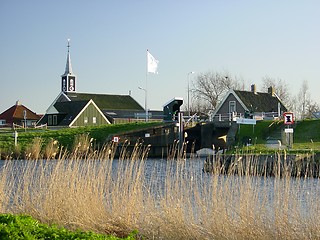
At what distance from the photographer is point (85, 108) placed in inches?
2212

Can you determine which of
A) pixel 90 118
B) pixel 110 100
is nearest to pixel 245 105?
pixel 90 118

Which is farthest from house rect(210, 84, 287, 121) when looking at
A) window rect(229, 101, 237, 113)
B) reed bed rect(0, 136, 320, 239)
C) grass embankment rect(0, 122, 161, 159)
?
reed bed rect(0, 136, 320, 239)

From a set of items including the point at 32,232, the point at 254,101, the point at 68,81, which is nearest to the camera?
the point at 32,232

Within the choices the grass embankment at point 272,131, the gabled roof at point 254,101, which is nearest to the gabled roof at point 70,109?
the gabled roof at point 254,101

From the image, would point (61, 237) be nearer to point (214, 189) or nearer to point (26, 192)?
point (214, 189)

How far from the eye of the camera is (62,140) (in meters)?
40.4

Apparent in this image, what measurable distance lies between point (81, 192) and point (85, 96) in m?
60.4

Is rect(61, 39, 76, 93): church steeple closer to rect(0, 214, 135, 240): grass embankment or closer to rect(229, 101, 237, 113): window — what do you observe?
rect(229, 101, 237, 113): window

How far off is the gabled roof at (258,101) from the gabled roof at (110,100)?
21.6 meters

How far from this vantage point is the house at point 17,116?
6806 centimetres

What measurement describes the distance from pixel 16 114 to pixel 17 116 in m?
0.32

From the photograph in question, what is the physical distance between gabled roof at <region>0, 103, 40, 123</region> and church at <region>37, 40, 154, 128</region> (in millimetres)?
4905

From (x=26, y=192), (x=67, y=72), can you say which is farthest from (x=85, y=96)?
(x=26, y=192)

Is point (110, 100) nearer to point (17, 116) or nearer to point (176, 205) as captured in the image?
point (17, 116)
